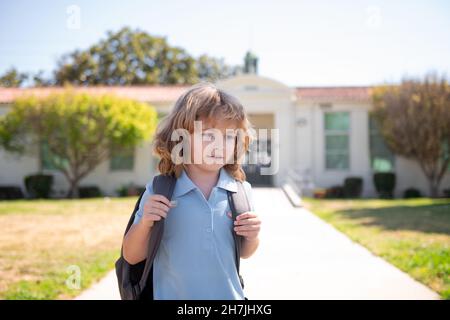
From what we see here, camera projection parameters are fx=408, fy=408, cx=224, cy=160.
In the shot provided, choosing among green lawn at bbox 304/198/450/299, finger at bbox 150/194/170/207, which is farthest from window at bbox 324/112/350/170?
finger at bbox 150/194/170/207

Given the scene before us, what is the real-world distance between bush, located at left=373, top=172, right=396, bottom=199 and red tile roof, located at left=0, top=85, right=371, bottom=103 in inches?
120

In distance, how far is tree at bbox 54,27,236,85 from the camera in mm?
27359

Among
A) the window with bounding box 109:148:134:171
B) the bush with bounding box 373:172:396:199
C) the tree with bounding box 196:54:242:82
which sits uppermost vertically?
the tree with bounding box 196:54:242:82

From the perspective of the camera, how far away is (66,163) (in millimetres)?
16844

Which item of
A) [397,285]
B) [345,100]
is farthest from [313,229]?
[345,100]

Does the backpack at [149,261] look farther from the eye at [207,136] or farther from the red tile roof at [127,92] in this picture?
the red tile roof at [127,92]

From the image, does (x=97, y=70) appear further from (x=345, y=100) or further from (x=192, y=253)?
(x=192, y=253)

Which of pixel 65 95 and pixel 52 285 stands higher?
pixel 65 95

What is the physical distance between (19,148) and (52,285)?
13805 millimetres

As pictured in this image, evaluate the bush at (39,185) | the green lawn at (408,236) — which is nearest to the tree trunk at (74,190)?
the bush at (39,185)

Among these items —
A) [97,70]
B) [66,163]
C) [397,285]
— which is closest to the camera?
[397,285]

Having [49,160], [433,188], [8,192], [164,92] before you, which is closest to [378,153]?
[433,188]

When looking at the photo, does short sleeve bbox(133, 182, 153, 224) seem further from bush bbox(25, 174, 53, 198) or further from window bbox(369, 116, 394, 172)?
bush bbox(25, 174, 53, 198)

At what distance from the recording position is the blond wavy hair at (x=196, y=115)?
4.78 feet
